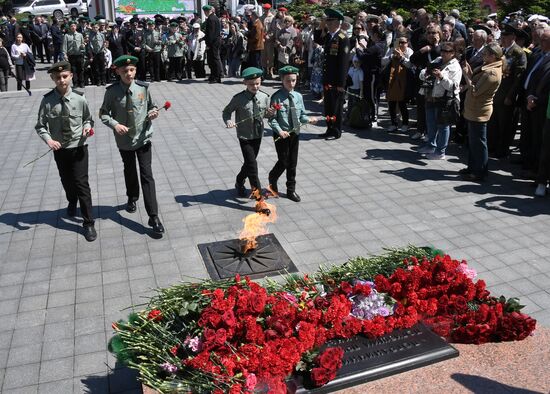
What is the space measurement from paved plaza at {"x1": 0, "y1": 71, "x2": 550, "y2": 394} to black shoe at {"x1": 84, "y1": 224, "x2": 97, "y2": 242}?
0.30 ft

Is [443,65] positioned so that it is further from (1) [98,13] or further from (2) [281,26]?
(1) [98,13]

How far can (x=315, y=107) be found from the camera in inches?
548

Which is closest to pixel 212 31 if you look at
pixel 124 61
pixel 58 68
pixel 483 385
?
pixel 124 61

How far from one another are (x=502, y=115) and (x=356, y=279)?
6382 mm

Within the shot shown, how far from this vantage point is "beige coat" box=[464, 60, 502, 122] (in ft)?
26.7

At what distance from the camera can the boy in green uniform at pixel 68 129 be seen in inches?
253

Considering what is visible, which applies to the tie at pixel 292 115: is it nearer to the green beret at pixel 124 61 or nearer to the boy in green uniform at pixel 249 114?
the boy in green uniform at pixel 249 114

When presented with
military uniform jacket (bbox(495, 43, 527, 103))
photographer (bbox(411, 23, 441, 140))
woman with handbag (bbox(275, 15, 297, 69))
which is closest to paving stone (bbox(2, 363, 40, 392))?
photographer (bbox(411, 23, 441, 140))

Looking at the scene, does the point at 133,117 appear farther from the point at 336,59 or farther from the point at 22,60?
the point at 22,60

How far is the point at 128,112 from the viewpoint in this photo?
672cm

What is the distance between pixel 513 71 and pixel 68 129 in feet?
23.5

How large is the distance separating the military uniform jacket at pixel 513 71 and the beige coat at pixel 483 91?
119 centimetres

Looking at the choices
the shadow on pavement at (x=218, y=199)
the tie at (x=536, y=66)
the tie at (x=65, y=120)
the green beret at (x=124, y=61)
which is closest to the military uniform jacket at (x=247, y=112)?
the shadow on pavement at (x=218, y=199)

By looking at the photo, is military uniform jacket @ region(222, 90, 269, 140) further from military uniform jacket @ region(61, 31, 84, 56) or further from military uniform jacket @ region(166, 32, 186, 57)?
military uniform jacket @ region(166, 32, 186, 57)
